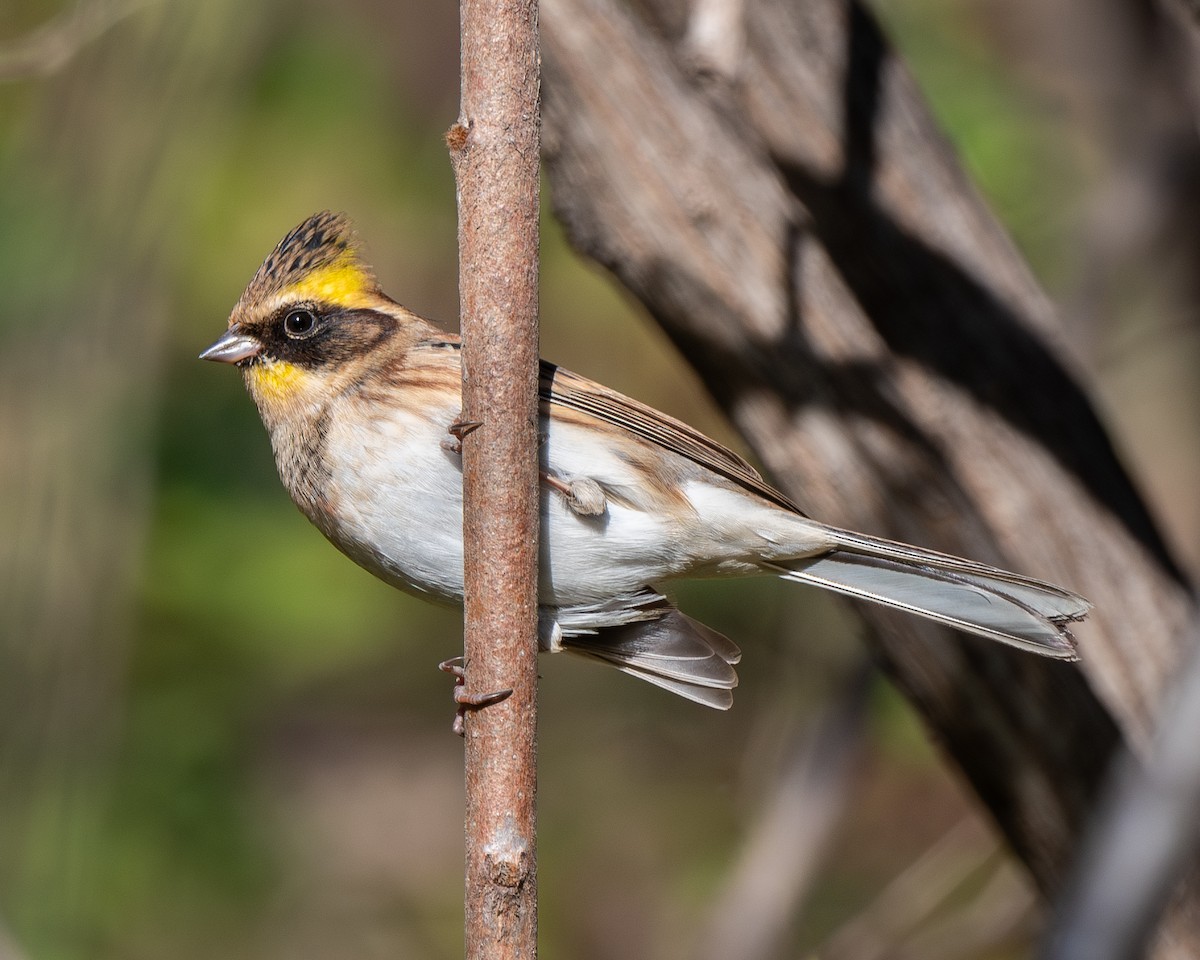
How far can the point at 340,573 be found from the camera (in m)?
6.24

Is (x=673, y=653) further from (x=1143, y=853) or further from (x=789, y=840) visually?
(x=1143, y=853)

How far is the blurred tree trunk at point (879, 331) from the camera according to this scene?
11.1 ft

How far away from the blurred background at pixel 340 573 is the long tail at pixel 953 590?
1471mm

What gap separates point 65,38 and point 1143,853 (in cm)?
310

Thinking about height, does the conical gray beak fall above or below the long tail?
above

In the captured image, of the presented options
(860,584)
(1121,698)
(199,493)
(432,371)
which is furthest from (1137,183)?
(199,493)

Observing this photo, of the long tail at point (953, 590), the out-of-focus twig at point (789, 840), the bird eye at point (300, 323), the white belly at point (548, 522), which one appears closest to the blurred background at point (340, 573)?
the out-of-focus twig at point (789, 840)

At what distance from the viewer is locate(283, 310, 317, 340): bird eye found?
3225mm

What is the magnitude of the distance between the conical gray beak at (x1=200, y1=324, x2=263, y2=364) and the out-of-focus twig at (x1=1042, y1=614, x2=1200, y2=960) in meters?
2.20

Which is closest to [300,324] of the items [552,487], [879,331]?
[552,487]

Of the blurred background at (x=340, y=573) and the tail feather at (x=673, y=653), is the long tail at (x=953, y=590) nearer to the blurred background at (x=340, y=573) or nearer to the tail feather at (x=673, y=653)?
the tail feather at (x=673, y=653)

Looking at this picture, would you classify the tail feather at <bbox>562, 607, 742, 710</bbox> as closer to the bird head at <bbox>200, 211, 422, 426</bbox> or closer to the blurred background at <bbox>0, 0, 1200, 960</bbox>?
the bird head at <bbox>200, 211, 422, 426</bbox>

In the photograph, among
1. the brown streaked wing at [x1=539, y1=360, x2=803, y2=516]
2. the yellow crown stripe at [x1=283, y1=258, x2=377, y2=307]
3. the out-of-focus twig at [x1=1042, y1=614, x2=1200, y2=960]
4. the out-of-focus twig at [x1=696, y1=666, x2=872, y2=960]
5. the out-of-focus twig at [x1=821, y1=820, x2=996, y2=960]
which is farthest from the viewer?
the out-of-focus twig at [x1=821, y1=820, x2=996, y2=960]

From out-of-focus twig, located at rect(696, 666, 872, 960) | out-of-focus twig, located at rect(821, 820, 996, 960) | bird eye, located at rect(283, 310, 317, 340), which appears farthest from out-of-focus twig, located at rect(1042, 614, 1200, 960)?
out-of-focus twig, located at rect(821, 820, 996, 960)
